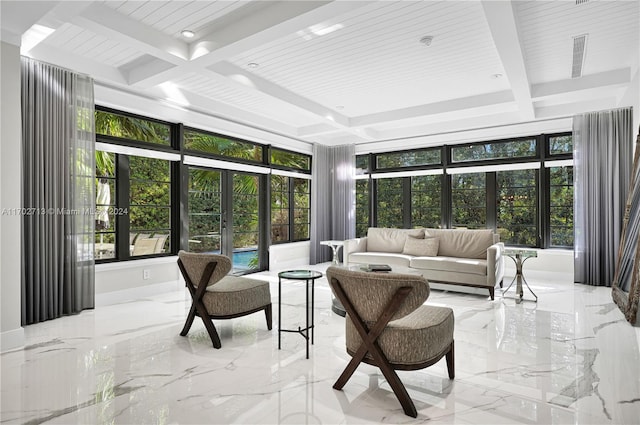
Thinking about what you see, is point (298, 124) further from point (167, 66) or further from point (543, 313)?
point (543, 313)

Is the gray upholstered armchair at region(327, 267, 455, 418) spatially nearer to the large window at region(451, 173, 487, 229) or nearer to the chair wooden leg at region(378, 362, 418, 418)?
the chair wooden leg at region(378, 362, 418, 418)

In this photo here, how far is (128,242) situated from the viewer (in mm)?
4801

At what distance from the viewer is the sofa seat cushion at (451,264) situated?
495 cm

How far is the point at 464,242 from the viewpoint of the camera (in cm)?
579

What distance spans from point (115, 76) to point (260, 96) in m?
1.74

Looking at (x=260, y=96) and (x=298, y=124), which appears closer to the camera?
(x=260, y=96)

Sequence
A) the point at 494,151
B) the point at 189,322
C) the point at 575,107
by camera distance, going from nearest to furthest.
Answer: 1. the point at 189,322
2. the point at 575,107
3. the point at 494,151

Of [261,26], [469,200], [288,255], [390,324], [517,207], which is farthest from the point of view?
[288,255]

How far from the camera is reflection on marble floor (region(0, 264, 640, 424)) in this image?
2.10 m

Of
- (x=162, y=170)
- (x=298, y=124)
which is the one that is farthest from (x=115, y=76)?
(x=298, y=124)

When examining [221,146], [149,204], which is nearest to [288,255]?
[221,146]

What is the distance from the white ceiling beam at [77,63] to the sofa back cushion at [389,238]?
4.39 metres

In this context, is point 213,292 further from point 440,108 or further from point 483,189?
point 483,189

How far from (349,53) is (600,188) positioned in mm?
4239
